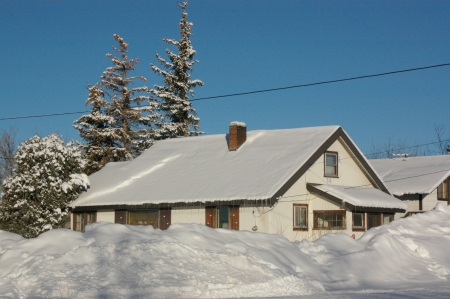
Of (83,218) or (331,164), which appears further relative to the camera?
(83,218)

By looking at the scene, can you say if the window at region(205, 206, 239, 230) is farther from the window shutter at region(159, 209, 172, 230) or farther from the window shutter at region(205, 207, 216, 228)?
the window shutter at region(159, 209, 172, 230)

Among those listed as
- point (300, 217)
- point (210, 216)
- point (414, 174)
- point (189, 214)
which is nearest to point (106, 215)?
point (189, 214)

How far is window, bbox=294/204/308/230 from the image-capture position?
2755 cm

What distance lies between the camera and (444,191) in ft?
135

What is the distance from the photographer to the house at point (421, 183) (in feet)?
129

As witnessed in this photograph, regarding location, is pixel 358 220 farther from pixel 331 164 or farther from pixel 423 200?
pixel 423 200

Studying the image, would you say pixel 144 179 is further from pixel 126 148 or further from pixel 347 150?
pixel 126 148

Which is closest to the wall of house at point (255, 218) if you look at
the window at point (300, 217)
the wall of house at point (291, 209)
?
the wall of house at point (291, 209)

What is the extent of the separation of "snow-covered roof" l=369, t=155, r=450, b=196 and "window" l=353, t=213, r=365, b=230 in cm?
1129

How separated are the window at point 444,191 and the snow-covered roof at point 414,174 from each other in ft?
2.56

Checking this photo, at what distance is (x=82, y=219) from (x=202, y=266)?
71.5ft

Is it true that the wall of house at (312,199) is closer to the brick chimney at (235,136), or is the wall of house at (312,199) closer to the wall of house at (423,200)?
the brick chimney at (235,136)

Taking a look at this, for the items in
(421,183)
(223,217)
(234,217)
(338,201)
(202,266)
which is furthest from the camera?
(421,183)

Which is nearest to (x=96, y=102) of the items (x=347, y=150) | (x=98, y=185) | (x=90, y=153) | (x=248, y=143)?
(x=90, y=153)
